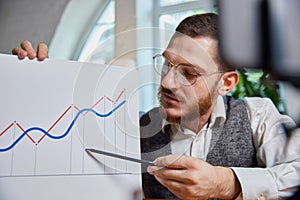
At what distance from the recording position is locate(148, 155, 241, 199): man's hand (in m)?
0.53

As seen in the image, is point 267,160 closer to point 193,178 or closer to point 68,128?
point 193,178

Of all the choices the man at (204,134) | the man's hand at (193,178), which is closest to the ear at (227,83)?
the man at (204,134)

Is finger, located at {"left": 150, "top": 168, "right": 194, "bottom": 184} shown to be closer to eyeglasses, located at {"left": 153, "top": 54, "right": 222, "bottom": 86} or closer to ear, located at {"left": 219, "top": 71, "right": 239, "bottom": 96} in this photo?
eyeglasses, located at {"left": 153, "top": 54, "right": 222, "bottom": 86}

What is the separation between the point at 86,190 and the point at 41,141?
0.10 meters

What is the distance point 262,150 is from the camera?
2.52 ft

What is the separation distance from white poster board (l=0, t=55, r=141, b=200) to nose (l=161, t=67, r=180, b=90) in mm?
82

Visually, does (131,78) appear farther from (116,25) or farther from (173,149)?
(116,25)

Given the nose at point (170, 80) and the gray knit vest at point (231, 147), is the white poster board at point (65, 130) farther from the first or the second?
the gray knit vest at point (231, 147)

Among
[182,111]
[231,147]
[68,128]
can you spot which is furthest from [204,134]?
[68,128]

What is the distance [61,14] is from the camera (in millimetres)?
1487

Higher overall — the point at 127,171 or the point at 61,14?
the point at 61,14

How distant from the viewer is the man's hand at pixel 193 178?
0.53 meters

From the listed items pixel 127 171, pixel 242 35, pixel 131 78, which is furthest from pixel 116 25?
pixel 242 35

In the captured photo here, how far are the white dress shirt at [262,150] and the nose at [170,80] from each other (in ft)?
0.41
